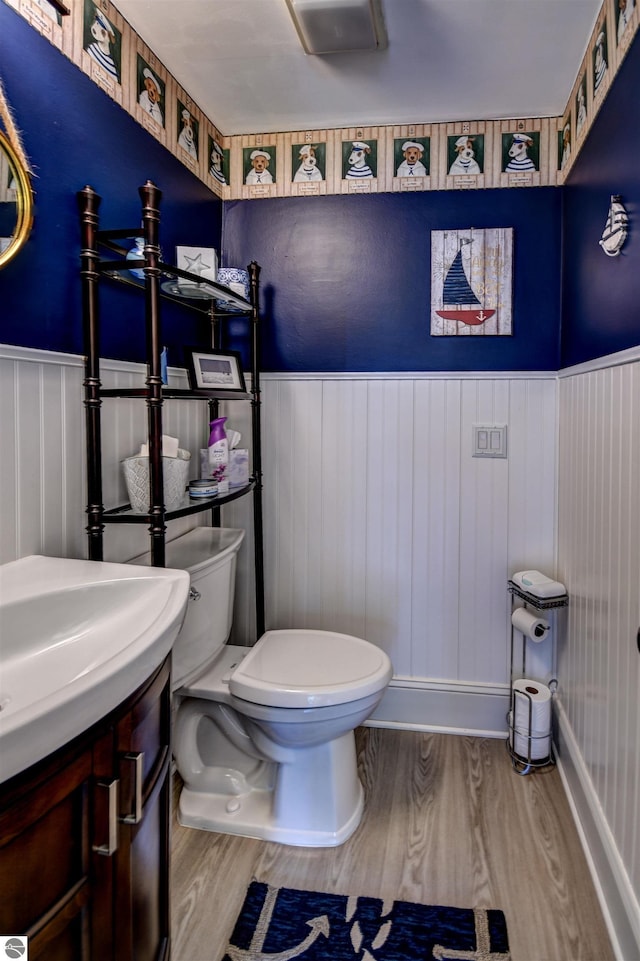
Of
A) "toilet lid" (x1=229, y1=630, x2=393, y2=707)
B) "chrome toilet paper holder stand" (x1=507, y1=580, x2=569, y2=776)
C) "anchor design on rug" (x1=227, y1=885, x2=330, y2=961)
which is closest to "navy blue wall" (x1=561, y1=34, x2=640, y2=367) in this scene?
"chrome toilet paper holder stand" (x1=507, y1=580, x2=569, y2=776)

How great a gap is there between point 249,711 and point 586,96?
2090mm

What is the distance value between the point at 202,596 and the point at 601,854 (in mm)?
1248

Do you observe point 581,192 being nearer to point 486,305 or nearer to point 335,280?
point 486,305

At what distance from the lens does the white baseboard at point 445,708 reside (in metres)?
2.18

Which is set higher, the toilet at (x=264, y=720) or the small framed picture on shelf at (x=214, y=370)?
the small framed picture on shelf at (x=214, y=370)

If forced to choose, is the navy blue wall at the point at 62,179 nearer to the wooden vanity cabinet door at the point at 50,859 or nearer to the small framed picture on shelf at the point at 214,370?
the small framed picture on shelf at the point at 214,370

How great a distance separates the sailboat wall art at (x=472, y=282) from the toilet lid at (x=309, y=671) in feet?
4.01

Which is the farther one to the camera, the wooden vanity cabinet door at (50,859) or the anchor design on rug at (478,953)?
the anchor design on rug at (478,953)

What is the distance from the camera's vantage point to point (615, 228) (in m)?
1.42

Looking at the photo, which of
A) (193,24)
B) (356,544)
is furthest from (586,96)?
(356,544)

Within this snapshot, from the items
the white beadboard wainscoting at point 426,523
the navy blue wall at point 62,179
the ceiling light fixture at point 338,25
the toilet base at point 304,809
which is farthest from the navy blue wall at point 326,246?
the toilet base at point 304,809

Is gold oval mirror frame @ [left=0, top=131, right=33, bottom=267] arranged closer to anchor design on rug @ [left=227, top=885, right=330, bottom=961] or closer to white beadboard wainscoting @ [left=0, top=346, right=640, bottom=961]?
white beadboard wainscoting @ [left=0, top=346, right=640, bottom=961]

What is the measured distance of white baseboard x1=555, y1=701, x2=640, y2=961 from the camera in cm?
121

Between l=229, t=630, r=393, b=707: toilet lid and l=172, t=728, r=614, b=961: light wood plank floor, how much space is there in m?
0.45
